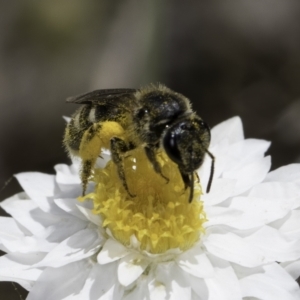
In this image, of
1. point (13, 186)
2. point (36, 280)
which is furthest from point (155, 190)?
point (13, 186)

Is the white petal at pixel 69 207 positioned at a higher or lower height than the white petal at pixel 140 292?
higher

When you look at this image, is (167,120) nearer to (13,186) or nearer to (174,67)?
(13,186)

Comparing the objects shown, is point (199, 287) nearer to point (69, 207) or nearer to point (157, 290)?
point (157, 290)

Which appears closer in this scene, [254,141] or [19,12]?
[254,141]

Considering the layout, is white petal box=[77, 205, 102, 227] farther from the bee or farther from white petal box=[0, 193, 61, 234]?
white petal box=[0, 193, 61, 234]

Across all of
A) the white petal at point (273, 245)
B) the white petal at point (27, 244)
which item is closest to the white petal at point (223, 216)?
the white petal at point (273, 245)

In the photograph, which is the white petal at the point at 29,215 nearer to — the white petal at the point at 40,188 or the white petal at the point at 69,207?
the white petal at the point at 40,188

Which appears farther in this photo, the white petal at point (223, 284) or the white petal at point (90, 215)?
the white petal at point (90, 215)
